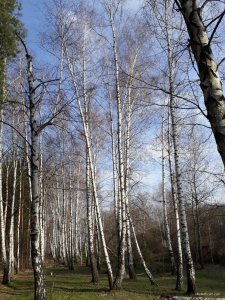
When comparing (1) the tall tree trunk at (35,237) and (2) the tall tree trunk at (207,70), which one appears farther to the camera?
(1) the tall tree trunk at (35,237)

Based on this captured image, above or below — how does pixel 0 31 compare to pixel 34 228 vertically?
above

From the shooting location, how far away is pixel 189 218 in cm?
4047

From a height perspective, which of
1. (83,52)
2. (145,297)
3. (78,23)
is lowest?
(145,297)

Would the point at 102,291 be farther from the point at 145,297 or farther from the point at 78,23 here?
the point at 78,23

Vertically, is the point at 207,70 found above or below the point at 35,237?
above

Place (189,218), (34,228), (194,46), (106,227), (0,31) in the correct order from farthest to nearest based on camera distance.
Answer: (106,227), (189,218), (0,31), (34,228), (194,46)

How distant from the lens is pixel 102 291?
41.9ft

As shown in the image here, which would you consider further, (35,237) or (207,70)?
(35,237)

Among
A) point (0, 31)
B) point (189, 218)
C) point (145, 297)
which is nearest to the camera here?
point (145, 297)

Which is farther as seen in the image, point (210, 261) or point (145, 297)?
point (210, 261)

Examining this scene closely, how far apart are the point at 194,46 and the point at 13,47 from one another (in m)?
10.3

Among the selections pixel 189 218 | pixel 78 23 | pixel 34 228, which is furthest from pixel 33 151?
pixel 189 218

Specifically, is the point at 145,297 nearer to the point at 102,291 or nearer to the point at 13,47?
the point at 102,291

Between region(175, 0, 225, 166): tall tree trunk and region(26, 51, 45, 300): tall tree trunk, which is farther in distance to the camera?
region(26, 51, 45, 300): tall tree trunk
